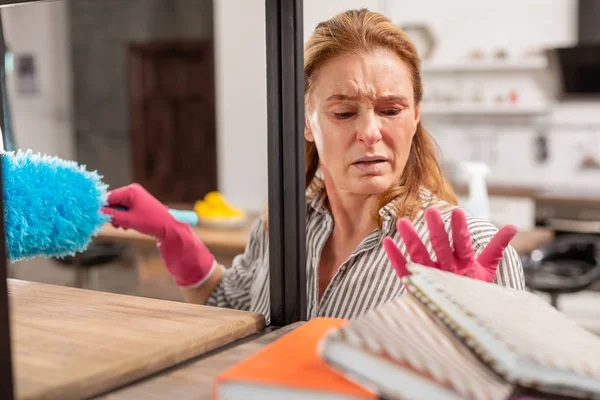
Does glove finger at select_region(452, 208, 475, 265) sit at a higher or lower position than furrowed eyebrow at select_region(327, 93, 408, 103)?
lower

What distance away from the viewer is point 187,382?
2.02 ft

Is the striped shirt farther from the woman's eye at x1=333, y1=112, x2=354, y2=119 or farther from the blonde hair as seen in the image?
the woman's eye at x1=333, y1=112, x2=354, y2=119

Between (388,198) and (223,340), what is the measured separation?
0.56 m

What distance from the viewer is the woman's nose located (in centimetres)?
114

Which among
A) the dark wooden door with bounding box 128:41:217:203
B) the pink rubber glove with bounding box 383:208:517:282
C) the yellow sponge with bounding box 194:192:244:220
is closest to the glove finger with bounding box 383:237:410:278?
the pink rubber glove with bounding box 383:208:517:282

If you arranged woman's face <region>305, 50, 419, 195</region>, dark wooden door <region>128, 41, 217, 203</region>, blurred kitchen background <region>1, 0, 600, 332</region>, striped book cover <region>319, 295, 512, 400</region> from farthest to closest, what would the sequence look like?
1. dark wooden door <region>128, 41, 217, 203</region>
2. blurred kitchen background <region>1, 0, 600, 332</region>
3. woman's face <region>305, 50, 419, 195</region>
4. striped book cover <region>319, 295, 512, 400</region>

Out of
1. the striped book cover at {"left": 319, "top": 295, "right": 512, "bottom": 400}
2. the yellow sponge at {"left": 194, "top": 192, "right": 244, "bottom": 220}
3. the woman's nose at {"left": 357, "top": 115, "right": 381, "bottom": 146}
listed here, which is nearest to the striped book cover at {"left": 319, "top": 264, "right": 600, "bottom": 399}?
the striped book cover at {"left": 319, "top": 295, "right": 512, "bottom": 400}

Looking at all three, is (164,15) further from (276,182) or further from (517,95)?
(276,182)

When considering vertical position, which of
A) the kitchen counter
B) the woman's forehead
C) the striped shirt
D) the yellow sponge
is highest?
the woman's forehead

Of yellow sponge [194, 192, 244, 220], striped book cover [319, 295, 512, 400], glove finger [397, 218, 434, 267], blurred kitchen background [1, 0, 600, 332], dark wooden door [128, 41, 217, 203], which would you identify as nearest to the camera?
striped book cover [319, 295, 512, 400]

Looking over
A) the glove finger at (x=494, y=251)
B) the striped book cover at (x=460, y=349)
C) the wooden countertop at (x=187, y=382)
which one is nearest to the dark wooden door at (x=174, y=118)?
the glove finger at (x=494, y=251)

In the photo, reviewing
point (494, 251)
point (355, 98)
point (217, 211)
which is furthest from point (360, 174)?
point (217, 211)

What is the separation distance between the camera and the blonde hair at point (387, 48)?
3.84ft

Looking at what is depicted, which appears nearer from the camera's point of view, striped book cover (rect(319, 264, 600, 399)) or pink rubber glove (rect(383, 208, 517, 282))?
striped book cover (rect(319, 264, 600, 399))
